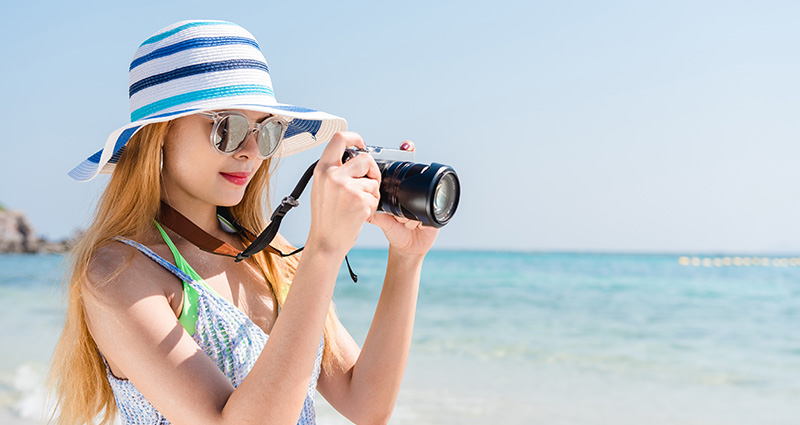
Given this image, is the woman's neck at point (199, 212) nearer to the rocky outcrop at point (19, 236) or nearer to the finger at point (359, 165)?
the finger at point (359, 165)

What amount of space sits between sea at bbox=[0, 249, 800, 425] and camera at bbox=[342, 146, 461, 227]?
644 millimetres

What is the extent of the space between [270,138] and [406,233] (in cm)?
Result: 32

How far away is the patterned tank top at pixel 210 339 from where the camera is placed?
1137 millimetres

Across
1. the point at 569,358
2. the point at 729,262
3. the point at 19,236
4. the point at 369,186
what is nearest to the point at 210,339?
the point at 369,186

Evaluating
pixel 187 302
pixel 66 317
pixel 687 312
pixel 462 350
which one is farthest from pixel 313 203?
pixel 687 312

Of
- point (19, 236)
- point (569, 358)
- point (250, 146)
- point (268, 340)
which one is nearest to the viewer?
point (268, 340)

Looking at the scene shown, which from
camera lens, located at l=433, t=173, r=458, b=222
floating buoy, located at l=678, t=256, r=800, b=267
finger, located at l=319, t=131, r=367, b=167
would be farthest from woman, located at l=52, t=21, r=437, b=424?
floating buoy, located at l=678, t=256, r=800, b=267

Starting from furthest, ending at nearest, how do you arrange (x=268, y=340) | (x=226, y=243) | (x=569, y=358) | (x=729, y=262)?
(x=729, y=262)
(x=569, y=358)
(x=226, y=243)
(x=268, y=340)

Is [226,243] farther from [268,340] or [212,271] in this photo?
[268,340]

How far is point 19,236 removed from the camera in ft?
96.7

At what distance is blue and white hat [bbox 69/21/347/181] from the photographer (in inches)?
45.4

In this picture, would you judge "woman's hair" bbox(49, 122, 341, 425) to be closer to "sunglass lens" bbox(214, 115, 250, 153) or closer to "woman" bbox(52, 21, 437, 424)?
"woman" bbox(52, 21, 437, 424)

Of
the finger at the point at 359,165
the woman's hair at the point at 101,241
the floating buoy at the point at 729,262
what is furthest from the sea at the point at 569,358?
the floating buoy at the point at 729,262

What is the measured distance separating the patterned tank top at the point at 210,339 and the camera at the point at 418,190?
1.09ft
